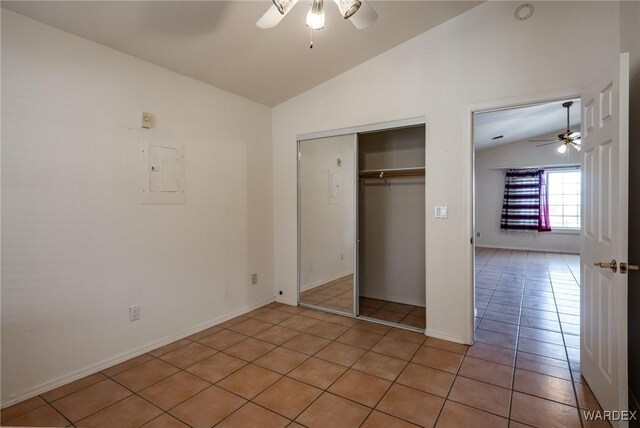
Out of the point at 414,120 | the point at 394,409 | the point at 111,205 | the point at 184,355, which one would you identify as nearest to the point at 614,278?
the point at 394,409

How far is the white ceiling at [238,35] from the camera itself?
83.7 inches

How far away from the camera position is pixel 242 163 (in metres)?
3.63

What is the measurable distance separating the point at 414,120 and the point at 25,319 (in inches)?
137

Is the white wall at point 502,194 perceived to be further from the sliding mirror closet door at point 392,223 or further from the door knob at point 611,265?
the door knob at point 611,265

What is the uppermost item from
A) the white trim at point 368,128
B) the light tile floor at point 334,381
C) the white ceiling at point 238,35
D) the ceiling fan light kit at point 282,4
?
the white ceiling at point 238,35

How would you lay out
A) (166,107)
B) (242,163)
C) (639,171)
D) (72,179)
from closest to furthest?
(639,171)
(72,179)
(166,107)
(242,163)

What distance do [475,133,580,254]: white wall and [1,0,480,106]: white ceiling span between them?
270 inches

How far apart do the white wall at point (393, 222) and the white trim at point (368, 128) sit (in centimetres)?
48

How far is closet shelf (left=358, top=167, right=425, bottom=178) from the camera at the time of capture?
12.1ft

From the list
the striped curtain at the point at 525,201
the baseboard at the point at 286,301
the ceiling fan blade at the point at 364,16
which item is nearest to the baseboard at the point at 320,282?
the baseboard at the point at 286,301

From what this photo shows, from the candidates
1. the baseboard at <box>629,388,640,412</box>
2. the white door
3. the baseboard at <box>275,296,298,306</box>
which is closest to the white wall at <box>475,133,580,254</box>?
the white door

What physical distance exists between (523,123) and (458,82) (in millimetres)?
4321

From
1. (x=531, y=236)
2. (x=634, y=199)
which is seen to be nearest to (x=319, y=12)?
(x=634, y=199)

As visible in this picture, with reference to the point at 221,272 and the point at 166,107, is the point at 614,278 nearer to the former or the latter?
the point at 221,272
